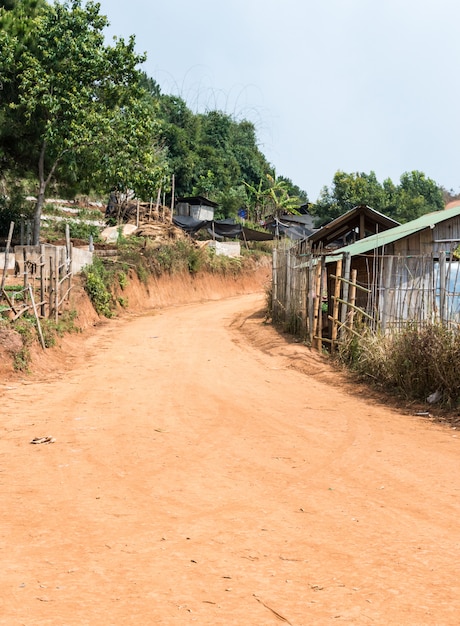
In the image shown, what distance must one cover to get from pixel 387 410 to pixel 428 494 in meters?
3.66

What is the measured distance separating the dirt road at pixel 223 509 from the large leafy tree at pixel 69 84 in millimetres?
12629

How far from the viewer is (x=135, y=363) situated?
41.8 feet

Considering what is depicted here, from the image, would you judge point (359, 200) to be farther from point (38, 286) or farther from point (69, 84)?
point (38, 286)

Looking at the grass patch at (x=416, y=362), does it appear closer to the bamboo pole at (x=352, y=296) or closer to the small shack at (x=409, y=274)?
the small shack at (x=409, y=274)

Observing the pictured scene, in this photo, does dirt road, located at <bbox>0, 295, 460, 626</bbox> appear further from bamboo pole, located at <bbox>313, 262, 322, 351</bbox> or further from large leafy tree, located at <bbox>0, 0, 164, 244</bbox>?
large leafy tree, located at <bbox>0, 0, 164, 244</bbox>

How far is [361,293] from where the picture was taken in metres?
14.9

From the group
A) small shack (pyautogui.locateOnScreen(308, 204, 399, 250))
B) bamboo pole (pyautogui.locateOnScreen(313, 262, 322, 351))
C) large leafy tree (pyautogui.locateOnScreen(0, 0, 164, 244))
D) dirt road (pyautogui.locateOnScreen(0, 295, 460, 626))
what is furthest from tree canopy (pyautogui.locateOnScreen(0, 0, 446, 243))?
dirt road (pyautogui.locateOnScreen(0, 295, 460, 626))

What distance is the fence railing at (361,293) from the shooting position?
397 inches

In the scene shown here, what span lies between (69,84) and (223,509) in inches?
728

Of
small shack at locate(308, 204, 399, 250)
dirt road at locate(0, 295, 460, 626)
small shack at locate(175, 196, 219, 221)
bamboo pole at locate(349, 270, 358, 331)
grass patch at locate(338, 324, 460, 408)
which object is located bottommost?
dirt road at locate(0, 295, 460, 626)

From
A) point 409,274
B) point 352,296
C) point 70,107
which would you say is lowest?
point 352,296

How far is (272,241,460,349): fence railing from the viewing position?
33.1ft

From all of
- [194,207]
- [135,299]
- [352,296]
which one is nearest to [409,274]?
[352,296]

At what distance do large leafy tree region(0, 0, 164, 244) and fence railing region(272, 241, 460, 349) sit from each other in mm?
7354
